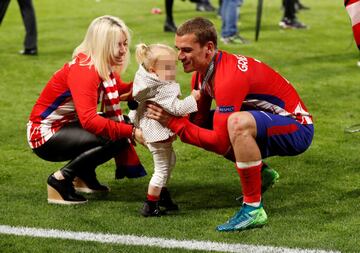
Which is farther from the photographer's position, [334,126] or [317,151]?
[334,126]

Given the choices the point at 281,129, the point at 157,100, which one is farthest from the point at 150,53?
the point at 281,129

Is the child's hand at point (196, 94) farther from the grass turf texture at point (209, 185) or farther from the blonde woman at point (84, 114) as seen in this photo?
the grass turf texture at point (209, 185)

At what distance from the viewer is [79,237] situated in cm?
499

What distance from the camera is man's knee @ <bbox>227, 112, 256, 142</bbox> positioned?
5.12 metres

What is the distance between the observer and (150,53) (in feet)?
17.6

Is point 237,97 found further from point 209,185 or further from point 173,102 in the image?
point 209,185

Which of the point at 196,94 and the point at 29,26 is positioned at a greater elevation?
the point at 196,94

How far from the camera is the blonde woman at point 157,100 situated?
532cm

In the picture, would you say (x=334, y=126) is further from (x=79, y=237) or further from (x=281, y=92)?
(x=79, y=237)

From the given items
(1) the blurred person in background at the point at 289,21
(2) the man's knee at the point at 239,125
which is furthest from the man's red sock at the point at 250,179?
(1) the blurred person in background at the point at 289,21

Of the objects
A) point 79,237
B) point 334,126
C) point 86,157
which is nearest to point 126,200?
point 86,157

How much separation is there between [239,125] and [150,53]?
0.73 metres

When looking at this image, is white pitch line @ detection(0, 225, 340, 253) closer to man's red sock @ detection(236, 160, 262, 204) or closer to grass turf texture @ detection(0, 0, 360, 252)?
grass turf texture @ detection(0, 0, 360, 252)

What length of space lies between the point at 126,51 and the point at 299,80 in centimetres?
478
